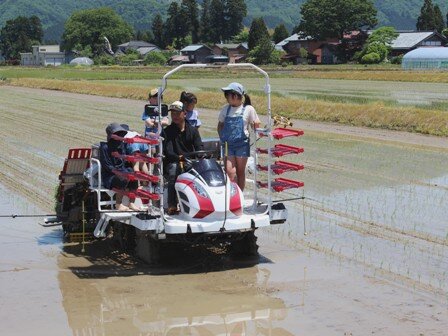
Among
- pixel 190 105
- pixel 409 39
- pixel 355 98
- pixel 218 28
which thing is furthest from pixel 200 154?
pixel 218 28

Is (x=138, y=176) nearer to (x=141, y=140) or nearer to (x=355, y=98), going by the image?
(x=141, y=140)

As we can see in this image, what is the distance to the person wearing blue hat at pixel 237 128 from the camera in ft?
31.8

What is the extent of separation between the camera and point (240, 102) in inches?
382

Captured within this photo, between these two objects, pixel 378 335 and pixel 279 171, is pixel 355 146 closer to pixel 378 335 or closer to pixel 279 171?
pixel 279 171

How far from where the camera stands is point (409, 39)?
336ft

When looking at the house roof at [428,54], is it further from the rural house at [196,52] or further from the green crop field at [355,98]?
the rural house at [196,52]

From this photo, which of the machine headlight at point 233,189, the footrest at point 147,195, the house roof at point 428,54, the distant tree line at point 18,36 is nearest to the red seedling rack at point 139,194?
the footrest at point 147,195

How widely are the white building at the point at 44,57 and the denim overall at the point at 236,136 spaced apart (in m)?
144

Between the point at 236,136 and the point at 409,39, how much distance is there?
9637 cm

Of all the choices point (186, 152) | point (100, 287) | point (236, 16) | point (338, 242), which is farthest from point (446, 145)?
point (236, 16)

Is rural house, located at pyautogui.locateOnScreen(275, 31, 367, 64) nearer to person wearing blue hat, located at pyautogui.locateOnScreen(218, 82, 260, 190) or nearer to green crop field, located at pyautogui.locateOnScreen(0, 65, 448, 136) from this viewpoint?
green crop field, located at pyautogui.locateOnScreen(0, 65, 448, 136)

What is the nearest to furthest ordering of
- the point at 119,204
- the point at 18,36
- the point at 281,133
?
the point at 281,133
the point at 119,204
the point at 18,36

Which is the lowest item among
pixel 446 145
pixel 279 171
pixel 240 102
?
pixel 446 145

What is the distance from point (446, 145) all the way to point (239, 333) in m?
13.7
